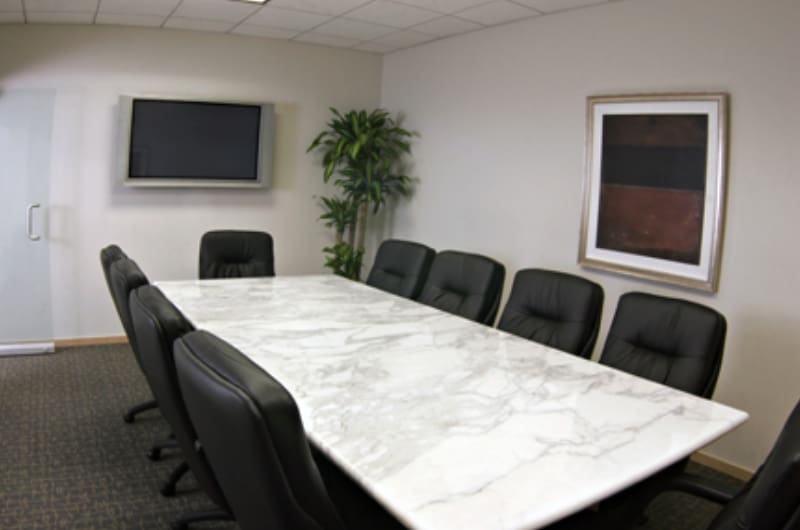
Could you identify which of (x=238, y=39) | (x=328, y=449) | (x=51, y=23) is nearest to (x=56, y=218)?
(x=51, y=23)

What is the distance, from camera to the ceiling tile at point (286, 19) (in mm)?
4516

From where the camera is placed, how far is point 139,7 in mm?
4332

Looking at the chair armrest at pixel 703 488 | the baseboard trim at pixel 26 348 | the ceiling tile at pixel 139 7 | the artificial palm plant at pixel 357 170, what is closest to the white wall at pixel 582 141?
the artificial palm plant at pixel 357 170

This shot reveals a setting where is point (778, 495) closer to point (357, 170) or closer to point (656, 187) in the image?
point (656, 187)

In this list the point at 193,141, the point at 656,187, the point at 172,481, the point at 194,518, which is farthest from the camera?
the point at 193,141

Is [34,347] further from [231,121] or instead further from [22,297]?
[231,121]

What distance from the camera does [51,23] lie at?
4.71 metres

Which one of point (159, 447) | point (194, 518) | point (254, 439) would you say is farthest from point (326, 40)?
point (254, 439)

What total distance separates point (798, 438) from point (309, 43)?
5274 mm

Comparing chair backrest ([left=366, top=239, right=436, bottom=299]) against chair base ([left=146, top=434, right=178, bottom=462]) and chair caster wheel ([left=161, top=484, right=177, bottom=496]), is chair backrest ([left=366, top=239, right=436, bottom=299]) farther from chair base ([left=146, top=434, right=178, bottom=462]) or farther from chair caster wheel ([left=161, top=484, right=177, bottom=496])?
chair caster wheel ([left=161, top=484, right=177, bottom=496])

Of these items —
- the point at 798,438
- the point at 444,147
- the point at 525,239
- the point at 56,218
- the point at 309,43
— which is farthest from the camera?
the point at 309,43

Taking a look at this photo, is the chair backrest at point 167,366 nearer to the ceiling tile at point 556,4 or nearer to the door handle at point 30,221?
the ceiling tile at point 556,4

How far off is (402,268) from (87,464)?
80.8 inches

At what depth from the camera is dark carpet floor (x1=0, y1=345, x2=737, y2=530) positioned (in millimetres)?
2670
